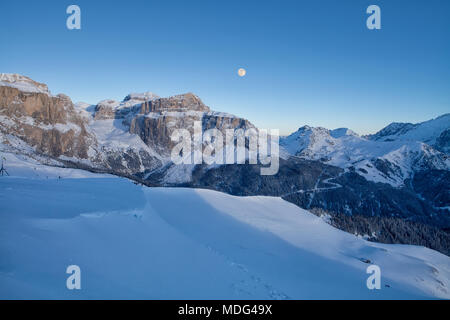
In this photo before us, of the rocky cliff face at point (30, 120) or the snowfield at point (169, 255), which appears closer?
the snowfield at point (169, 255)

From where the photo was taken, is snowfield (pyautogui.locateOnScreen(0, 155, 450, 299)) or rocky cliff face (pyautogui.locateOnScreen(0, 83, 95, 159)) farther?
rocky cliff face (pyautogui.locateOnScreen(0, 83, 95, 159))

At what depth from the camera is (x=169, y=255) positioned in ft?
33.1

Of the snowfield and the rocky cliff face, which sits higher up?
the rocky cliff face

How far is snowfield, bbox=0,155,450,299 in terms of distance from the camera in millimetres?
7289

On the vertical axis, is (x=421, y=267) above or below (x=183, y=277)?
below

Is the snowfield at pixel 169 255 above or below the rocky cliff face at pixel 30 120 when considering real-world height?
below

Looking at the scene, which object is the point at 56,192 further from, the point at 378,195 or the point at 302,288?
the point at 378,195

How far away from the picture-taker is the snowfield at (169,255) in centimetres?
729

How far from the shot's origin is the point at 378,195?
186 meters

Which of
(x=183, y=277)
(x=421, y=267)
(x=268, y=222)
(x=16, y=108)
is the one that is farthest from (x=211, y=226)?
(x=16, y=108)

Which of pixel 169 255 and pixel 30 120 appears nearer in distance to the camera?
pixel 169 255

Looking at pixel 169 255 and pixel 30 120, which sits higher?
pixel 30 120

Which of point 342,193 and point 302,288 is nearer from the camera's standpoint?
point 302,288

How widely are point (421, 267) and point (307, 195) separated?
156 meters
